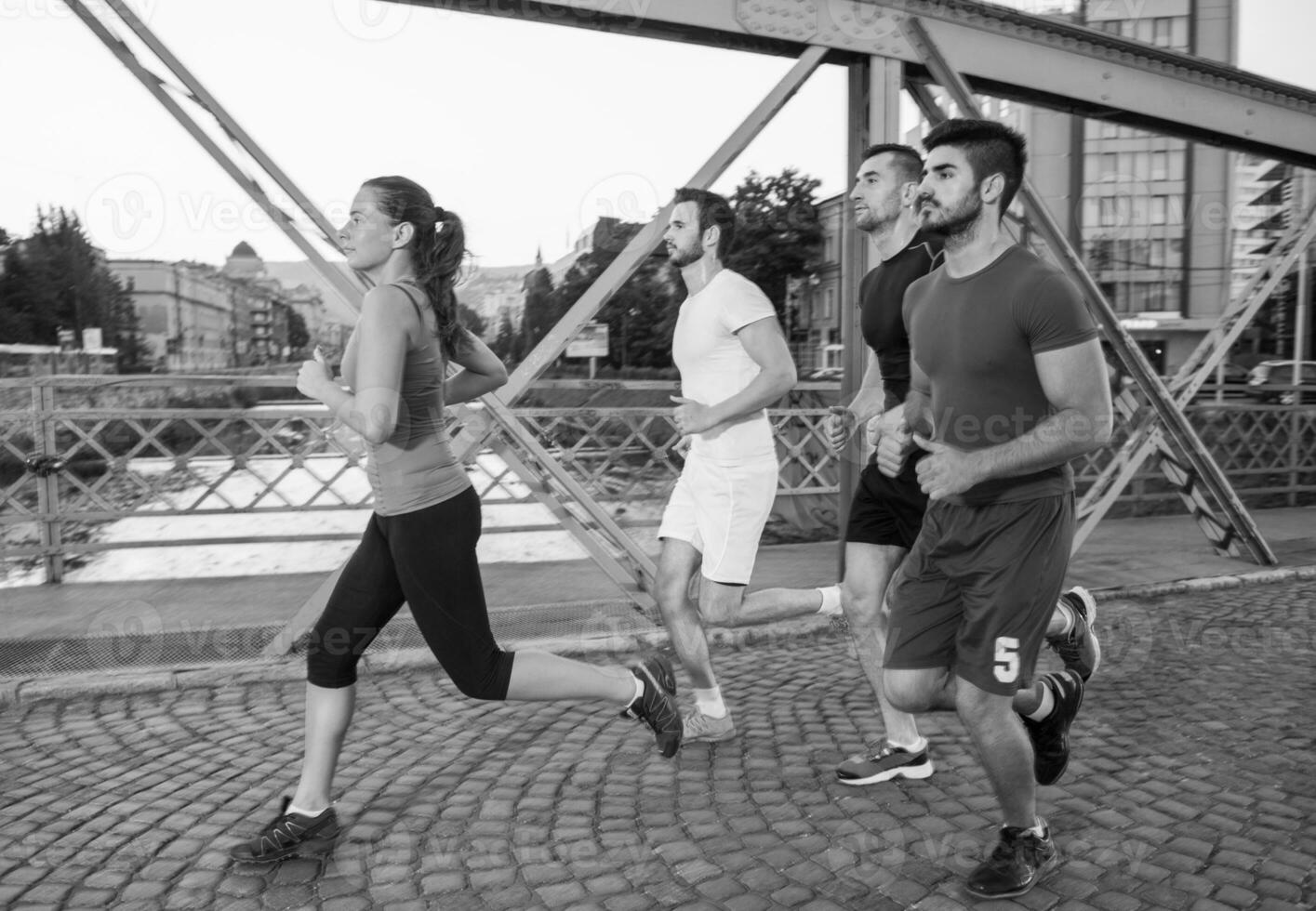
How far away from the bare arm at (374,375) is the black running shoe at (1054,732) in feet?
6.43

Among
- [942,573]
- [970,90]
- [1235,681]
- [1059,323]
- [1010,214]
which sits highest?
[970,90]

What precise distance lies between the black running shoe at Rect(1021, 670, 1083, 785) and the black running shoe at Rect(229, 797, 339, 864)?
6.51 ft

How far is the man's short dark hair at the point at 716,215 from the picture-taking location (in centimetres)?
400

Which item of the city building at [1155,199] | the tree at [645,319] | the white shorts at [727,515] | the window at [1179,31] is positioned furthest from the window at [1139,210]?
the white shorts at [727,515]

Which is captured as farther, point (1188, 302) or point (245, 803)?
point (1188, 302)

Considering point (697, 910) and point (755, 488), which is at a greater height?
point (755, 488)

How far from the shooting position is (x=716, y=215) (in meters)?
4.02

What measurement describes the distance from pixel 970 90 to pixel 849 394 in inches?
77.4

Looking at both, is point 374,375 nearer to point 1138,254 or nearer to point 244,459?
point 244,459

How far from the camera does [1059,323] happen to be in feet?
8.27

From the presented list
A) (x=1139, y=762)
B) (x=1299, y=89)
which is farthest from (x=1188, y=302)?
(x=1139, y=762)

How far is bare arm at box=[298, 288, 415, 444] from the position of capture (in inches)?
113

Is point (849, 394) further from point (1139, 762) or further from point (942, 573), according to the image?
point (942, 573)

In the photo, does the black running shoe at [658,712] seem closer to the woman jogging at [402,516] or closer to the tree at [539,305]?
the woman jogging at [402,516]
